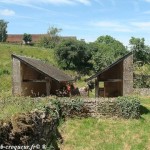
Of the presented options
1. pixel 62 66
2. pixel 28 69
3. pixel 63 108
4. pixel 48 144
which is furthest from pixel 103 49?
pixel 48 144

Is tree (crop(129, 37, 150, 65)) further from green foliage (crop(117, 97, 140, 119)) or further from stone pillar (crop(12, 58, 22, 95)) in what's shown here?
green foliage (crop(117, 97, 140, 119))

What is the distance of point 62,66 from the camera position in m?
65.5

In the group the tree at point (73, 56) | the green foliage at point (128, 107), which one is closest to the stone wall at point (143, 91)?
the green foliage at point (128, 107)

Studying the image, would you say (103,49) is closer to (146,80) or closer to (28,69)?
(146,80)

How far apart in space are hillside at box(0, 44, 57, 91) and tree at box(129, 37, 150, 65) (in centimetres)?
1336

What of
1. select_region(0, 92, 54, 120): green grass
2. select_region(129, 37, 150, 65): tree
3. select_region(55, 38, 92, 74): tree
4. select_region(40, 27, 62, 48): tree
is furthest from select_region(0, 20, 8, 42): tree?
select_region(0, 92, 54, 120): green grass

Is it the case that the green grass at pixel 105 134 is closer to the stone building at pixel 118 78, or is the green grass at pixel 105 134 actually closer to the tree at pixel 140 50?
the stone building at pixel 118 78

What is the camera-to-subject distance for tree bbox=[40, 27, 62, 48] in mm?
94762

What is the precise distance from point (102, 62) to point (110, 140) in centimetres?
3910

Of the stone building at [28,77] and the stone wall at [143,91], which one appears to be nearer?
the stone building at [28,77]

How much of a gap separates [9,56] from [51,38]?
3495cm

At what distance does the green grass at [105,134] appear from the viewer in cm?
2336

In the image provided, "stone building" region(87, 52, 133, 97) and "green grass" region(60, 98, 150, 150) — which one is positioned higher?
"stone building" region(87, 52, 133, 97)

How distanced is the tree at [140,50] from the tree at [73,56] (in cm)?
814
